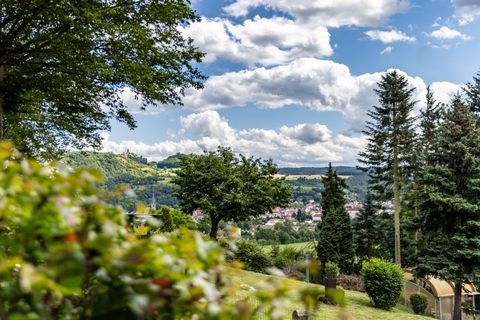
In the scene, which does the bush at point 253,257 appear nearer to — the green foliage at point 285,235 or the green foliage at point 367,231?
the green foliage at point 367,231

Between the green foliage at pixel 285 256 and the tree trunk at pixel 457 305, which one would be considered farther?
the green foliage at pixel 285 256

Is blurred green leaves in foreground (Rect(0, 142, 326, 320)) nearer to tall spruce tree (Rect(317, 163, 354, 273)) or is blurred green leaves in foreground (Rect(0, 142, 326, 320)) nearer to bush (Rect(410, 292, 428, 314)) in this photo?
bush (Rect(410, 292, 428, 314))

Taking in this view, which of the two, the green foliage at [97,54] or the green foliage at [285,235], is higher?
the green foliage at [97,54]

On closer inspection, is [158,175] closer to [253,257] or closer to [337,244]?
[337,244]

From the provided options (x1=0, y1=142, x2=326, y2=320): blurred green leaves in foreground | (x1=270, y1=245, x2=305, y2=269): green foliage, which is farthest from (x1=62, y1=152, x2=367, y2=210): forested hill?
(x1=0, y1=142, x2=326, y2=320): blurred green leaves in foreground

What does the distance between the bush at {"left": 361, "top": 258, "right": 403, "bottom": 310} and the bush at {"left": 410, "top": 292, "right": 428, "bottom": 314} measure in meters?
2.30

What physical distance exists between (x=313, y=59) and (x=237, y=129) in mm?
10647

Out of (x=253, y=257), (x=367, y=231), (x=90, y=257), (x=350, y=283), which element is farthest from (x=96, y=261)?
(x=367, y=231)

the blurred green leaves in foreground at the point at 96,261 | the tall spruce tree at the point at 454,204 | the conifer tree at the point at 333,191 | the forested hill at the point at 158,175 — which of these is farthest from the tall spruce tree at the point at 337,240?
the blurred green leaves in foreground at the point at 96,261

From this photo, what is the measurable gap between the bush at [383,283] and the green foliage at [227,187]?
879cm

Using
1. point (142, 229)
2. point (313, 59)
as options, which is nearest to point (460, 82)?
point (313, 59)

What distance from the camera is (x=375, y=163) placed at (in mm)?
28609

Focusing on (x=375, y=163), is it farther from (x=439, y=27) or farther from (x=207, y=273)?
(x=207, y=273)

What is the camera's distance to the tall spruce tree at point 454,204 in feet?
57.4
